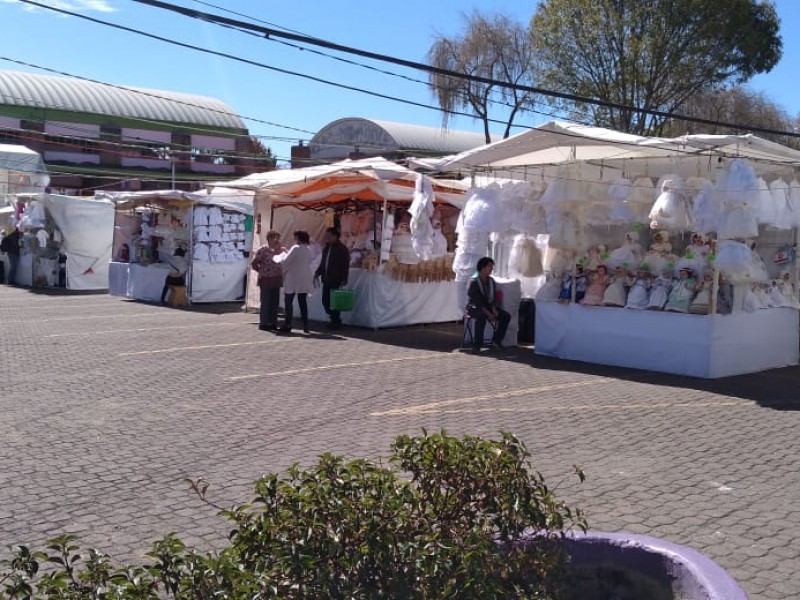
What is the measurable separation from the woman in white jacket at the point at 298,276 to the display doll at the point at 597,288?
203 inches

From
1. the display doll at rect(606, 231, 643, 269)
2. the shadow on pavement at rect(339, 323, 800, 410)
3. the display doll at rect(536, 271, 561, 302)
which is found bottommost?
the shadow on pavement at rect(339, 323, 800, 410)

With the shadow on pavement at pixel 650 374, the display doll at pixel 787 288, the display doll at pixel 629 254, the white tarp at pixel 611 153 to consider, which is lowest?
the shadow on pavement at pixel 650 374

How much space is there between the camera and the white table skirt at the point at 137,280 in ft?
69.0

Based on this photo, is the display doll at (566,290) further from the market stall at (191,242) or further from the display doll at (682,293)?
the market stall at (191,242)

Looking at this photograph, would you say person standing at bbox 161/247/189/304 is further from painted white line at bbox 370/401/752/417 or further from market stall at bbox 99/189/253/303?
painted white line at bbox 370/401/752/417

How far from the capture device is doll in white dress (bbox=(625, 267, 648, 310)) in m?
12.1

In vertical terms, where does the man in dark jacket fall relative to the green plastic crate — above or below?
above

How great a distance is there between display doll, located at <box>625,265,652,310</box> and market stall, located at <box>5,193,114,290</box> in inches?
652

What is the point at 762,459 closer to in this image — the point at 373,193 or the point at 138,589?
the point at 138,589

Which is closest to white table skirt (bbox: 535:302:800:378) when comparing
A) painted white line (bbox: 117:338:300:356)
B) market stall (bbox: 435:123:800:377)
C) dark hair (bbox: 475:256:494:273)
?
market stall (bbox: 435:123:800:377)

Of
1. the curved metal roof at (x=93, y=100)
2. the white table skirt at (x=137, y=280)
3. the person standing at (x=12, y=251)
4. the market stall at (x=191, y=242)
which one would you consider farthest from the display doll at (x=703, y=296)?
the curved metal roof at (x=93, y=100)

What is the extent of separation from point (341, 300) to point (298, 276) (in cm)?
90

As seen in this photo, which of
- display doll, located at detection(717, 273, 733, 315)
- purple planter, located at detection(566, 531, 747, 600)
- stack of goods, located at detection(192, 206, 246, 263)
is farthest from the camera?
stack of goods, located at detection(192, 206, 246, 263)

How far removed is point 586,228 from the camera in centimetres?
1302
